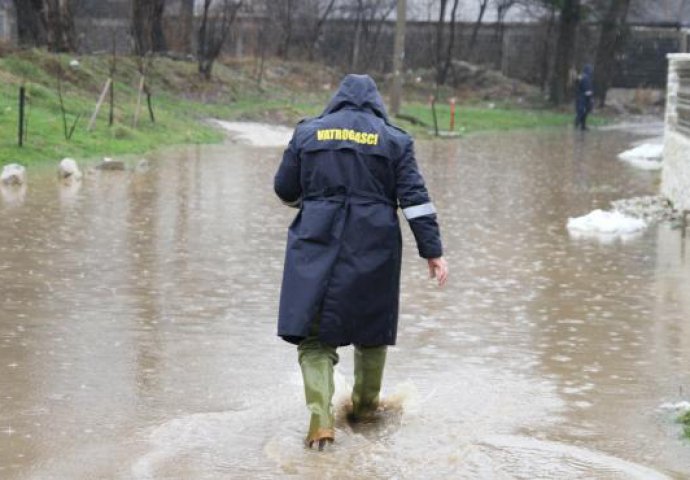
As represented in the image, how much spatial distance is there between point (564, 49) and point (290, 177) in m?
40.2

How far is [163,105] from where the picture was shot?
32062 millimetres

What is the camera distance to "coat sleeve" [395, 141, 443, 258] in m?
6.46

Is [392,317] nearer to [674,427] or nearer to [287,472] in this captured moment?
[287,472]

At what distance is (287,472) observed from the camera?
19.8ft

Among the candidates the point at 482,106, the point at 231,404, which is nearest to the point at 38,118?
the point at 231,404

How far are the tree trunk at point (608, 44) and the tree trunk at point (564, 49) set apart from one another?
37.5 inches

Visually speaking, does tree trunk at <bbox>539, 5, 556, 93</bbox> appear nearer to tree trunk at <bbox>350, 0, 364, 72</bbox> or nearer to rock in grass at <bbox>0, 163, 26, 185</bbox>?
tree trunk at <bbox>350, 0, 364, 72</bbox>

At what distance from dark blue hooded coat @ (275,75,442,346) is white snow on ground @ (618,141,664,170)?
61.1 ft

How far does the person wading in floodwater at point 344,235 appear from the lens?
20.8 feet

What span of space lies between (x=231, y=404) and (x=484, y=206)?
404 inches

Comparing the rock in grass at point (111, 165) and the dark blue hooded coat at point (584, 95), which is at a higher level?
the dark blue hooded coat at point (584, 95)

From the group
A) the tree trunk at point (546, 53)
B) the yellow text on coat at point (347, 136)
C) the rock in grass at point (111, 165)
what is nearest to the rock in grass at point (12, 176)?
the rock in grass at point (111, 165)

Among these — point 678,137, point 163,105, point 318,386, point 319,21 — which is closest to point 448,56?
point 319,21

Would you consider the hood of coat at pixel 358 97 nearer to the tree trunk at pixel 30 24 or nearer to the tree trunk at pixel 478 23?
the tree trunk at pixel 30 24
